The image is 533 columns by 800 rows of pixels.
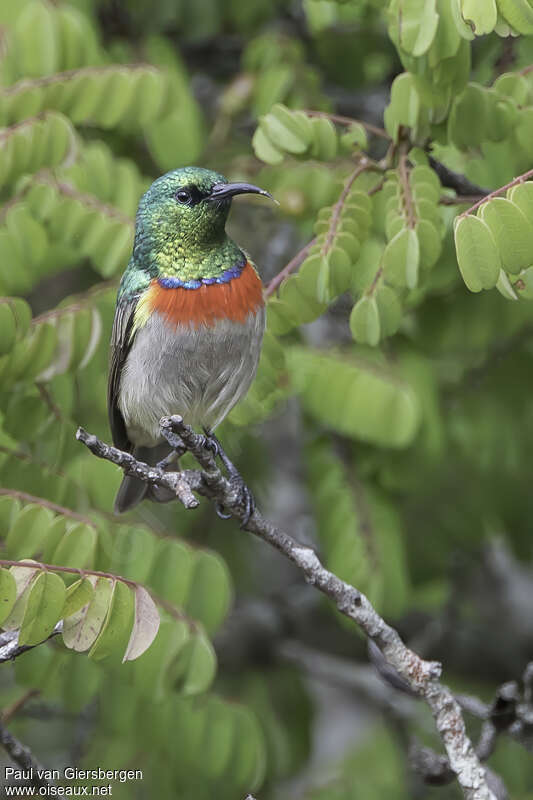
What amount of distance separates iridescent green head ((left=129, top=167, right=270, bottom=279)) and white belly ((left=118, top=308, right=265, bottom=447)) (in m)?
0.20

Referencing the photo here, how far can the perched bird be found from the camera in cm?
349

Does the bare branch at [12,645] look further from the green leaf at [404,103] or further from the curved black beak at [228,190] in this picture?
the green leaf at [404,103]

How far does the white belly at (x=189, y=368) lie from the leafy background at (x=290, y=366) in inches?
4.7

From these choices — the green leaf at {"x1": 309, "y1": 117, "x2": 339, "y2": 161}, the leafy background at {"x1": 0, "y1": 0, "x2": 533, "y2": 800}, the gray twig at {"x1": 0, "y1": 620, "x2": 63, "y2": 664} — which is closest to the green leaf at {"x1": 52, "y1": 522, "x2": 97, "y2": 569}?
the leafy background at {"x1": 0, "y1": 0, "x2": 533, "y2": 800}

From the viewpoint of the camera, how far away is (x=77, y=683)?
3801 mm

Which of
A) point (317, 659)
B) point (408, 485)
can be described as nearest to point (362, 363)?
point (408, 485)

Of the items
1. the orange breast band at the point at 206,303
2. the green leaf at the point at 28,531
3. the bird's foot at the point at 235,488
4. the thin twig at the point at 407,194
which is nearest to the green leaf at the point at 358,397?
the bird's foot at the point at 235,488

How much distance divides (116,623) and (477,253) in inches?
51.5

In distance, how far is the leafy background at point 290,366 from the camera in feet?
10.7

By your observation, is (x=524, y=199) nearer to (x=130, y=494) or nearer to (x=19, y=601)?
(x=19, y=601)

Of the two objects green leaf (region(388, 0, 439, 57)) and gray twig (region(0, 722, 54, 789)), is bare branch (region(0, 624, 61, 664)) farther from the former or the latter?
green leaf (region(388, 0, 439, 57))

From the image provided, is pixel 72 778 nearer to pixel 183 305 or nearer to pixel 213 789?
pixel 213 789

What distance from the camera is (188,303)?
137 inches

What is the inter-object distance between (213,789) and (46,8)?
11.6 ft
